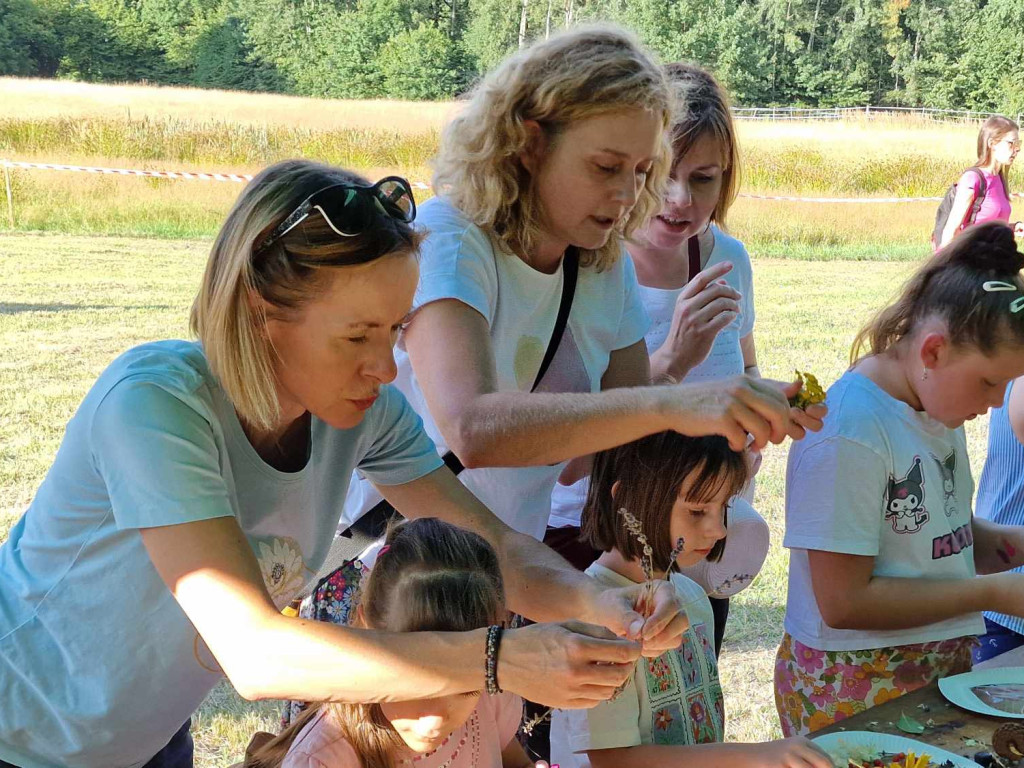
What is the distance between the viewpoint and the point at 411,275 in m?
1.38

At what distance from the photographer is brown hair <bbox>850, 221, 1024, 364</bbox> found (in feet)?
7.07

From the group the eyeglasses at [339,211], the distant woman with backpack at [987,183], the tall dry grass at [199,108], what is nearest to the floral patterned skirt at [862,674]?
the eyeglasses at [339,211]

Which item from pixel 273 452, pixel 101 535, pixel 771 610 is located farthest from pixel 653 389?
pixel 771 610

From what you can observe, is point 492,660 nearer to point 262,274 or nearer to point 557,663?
point 557,663

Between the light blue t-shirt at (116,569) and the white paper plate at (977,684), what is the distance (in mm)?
1262

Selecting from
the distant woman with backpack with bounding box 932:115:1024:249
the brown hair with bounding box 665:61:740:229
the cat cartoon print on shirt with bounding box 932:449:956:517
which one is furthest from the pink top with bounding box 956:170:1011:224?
the cat cartoon print on shirt with bounding box 932:449:956:517

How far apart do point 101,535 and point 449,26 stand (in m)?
37.5

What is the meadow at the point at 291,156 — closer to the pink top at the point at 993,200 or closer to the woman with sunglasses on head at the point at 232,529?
the pink top at the point at 993,200

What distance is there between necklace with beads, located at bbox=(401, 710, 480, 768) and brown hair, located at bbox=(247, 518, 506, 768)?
0.23 feet

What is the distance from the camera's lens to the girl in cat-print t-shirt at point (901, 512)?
6.71 feet

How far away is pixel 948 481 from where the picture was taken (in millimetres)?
2193

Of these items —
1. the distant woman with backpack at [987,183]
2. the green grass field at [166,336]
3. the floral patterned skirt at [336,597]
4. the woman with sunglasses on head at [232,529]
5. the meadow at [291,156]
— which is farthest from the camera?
the meadow at [291,156]

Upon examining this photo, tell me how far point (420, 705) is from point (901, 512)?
1.12 metres

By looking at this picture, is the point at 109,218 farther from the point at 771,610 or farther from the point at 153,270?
the point at 771,610
